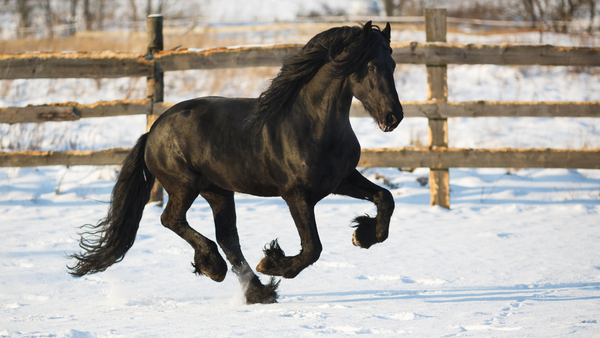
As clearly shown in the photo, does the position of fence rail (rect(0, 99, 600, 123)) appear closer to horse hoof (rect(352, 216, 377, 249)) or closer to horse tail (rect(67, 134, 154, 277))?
horse tail (rect(67, 134, 154, 277))

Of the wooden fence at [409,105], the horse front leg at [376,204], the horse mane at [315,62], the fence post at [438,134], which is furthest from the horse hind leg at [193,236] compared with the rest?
the fence post at [438,134]

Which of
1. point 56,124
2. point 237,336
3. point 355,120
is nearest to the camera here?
point 237,336

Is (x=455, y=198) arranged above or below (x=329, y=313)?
below

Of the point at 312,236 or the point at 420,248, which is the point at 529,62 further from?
the point at 312,236

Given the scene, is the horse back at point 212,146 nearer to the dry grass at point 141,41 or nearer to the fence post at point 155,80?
the fence post at point 155,80

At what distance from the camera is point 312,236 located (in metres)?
2.83

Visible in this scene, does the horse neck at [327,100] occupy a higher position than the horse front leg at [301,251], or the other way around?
the horse neck at [327,100]

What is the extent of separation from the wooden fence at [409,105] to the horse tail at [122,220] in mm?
2485

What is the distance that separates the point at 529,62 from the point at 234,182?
439 cm

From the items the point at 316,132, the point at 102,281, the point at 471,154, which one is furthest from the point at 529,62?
the point at 102,281

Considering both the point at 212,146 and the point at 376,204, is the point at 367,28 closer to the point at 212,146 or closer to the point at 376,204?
the point at 376,204

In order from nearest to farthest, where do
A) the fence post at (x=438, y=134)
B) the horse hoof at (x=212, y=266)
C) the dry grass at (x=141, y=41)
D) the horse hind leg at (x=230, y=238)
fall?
the horse hoof at (x=212, y=266), the horse hind leg at (x=230, y=238), the fence post at (x=438, y=134), the dry grass at (x=141, y=41)

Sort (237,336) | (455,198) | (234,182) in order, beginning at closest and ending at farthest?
(237,336)
(234,182)
(455,198)

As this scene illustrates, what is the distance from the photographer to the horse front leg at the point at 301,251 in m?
2.82
